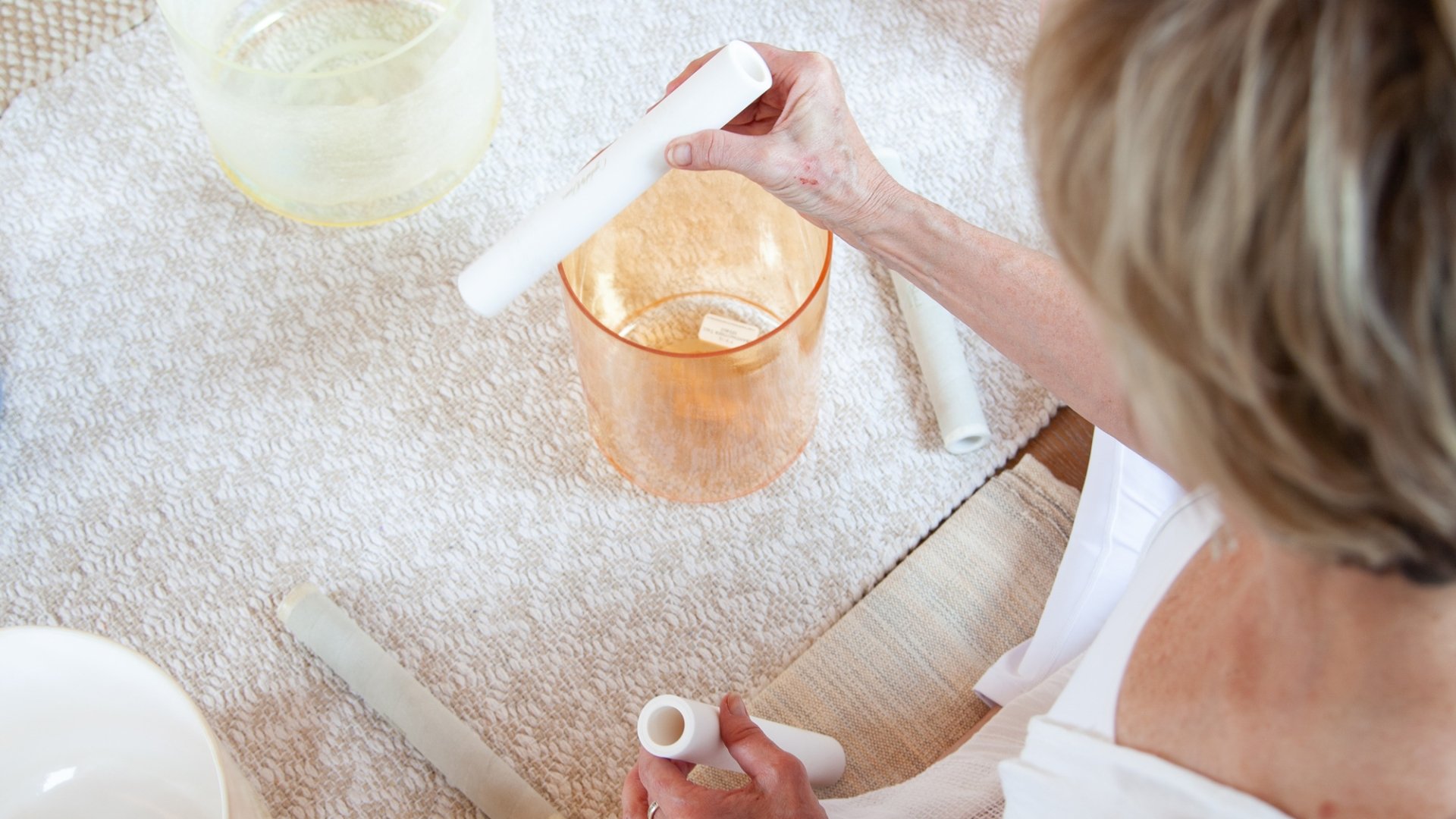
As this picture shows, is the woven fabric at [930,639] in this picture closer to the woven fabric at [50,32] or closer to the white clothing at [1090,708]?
the white clothing at [1090,708]

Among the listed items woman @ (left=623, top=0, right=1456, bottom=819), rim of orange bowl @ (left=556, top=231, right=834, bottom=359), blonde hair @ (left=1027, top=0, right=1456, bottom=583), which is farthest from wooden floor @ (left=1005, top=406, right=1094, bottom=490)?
blonde hair @ (left=1027, top=0, right=1456, bottom=583)

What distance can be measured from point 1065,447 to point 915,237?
34 cm

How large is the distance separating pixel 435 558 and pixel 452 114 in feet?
1.37

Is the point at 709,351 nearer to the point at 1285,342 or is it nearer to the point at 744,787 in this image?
the point at 744,787

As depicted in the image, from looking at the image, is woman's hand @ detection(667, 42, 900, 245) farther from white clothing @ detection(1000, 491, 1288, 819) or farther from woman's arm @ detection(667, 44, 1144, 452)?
white clothing @ detection(1000, 491, 1288, 819)

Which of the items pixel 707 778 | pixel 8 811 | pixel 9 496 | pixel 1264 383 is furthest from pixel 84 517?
pixel 1264 383

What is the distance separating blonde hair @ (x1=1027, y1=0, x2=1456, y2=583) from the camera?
31cm

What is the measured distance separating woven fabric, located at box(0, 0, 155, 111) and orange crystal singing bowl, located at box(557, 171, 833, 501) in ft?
2.16

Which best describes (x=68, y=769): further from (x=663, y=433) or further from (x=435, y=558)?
(x=663, y=433)

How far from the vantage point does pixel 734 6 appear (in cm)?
121

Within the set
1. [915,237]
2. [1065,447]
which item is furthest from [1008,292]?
[1065,447]

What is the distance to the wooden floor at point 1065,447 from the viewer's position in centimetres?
101

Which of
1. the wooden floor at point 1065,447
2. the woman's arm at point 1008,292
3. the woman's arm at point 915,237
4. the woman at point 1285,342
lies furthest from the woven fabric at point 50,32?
the woman at point 1285,342

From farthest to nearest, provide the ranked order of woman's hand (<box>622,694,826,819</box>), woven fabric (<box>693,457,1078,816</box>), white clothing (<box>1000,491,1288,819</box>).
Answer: woven fabric (<box>693,457,1078,816</box>) → woman's hand (<box>622,694,826,819</box>) → white clothing (<box>1000,491,1288,819</box>)
